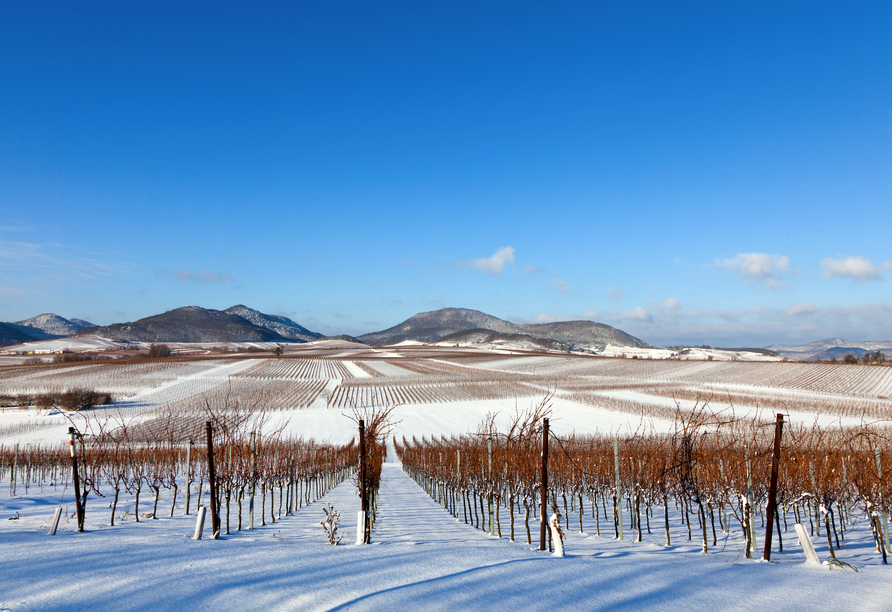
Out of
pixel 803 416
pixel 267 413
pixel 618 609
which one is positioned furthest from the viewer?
pixel 267 413

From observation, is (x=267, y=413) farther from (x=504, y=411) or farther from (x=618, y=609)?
(x=618, y=609)

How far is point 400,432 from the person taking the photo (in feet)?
115

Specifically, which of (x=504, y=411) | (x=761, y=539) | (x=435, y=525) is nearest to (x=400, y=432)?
(x=504, y=411)

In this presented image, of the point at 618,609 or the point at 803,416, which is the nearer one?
the point at 618,609

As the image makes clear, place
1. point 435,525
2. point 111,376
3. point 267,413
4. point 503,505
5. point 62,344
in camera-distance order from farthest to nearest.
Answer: point 62,344, point 111,376, point 267,413, point 503,505, point 435,525

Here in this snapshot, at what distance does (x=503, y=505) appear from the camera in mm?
16078

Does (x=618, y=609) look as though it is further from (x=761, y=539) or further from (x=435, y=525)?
(x=435, y=525)

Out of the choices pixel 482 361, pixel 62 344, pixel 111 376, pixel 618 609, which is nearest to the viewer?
pixel 618 609

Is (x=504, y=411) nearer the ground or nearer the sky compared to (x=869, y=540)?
nearer the ground

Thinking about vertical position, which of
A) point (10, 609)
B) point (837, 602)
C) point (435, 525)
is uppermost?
point (10, 609)

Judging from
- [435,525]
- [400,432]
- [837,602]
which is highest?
[837,602]

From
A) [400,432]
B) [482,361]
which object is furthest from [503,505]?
A: [482,361]

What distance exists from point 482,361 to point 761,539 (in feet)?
292

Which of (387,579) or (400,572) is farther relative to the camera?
(400,572)
